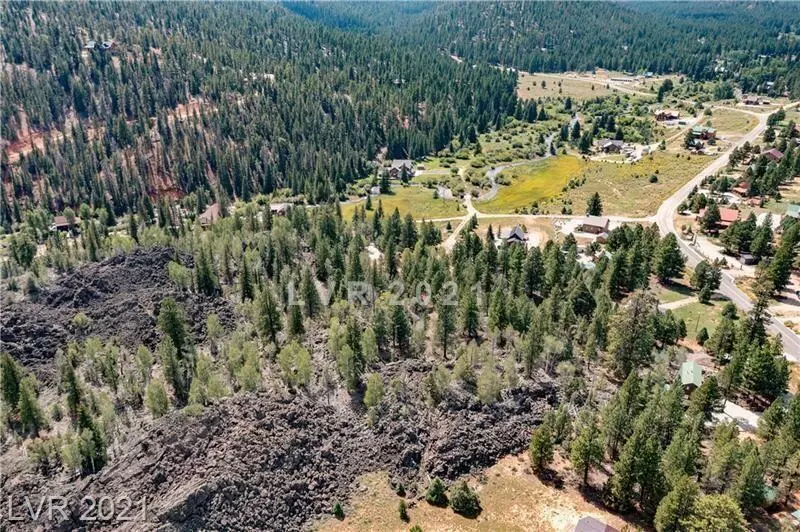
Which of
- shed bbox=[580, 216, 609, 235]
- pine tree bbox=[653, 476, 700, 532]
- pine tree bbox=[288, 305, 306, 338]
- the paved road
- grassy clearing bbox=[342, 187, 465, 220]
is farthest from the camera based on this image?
grassy clearing bbox=[342, 187, 465, 220]

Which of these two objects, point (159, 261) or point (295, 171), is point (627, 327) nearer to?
point (159, 261)

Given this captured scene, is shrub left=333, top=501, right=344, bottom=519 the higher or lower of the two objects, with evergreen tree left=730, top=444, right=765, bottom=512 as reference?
lower

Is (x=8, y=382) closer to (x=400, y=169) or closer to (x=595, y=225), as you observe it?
(x=595, y=225)

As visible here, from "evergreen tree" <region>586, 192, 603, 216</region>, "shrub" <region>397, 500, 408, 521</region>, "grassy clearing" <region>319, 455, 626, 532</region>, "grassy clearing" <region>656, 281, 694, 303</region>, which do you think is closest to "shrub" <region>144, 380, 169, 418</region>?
"grassy clearing" <region>319, 455, 626, 532</region>

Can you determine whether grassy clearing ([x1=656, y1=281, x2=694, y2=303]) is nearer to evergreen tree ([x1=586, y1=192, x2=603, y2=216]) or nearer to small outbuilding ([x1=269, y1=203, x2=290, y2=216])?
evergreen tree ([x1=586, y1=192, x2=603, y2=216])

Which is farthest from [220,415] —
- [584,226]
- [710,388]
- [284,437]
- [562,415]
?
[584,226]

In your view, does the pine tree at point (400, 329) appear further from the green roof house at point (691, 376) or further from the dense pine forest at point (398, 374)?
the green roof house at point (691, 376)
